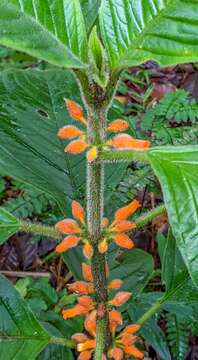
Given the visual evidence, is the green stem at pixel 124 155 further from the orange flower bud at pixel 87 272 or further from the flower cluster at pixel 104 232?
the orange flower bud at pixel 87 272

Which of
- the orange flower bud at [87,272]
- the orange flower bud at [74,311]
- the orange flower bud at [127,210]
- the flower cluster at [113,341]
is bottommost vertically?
the flower cluster at [113,341]

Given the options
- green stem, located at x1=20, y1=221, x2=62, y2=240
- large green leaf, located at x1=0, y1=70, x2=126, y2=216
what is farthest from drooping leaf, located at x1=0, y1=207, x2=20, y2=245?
large green leaf, located at x1=0, y1=70, x2=126, y2=216

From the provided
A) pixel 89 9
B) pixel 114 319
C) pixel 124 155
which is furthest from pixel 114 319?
pixel 89 9

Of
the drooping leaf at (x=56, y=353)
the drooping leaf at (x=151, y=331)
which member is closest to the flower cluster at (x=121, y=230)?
the drooping leaf at (x=56, y=353)

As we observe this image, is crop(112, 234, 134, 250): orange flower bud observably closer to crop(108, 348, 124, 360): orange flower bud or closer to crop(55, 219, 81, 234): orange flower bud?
crop(55, 219, 81, 234): orange flower bud

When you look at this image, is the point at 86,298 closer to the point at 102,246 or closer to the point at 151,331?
the point at 102,246
